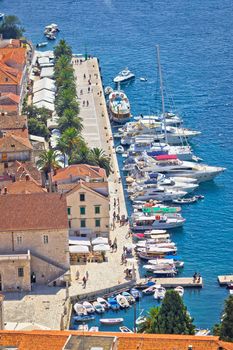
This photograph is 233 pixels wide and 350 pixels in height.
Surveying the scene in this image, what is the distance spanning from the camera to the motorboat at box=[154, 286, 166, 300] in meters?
111

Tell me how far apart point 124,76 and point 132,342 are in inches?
4448

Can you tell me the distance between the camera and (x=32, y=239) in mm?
108562

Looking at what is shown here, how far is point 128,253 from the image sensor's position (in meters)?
119

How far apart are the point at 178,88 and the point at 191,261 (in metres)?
68.3

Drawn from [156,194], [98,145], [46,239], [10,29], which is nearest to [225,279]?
[46,239]

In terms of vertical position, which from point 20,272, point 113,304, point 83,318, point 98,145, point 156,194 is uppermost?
point 98,145

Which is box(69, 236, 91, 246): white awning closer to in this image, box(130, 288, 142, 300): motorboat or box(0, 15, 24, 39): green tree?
box(130, 288, 142, 300): motorboat

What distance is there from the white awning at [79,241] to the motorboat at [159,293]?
10108 mm

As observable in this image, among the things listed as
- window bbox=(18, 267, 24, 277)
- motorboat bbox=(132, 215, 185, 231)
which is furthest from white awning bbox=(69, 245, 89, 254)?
motorboat bbox=(132, 215, 185, 231)

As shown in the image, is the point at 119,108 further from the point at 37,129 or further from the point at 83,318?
the point at 83,318

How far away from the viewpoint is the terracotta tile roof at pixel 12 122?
14100cm

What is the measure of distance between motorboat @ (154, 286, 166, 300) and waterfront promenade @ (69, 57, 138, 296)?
327cm

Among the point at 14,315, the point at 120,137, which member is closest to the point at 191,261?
the point at 14,315

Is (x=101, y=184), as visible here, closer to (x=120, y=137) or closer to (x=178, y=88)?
(x=120, y=137)
